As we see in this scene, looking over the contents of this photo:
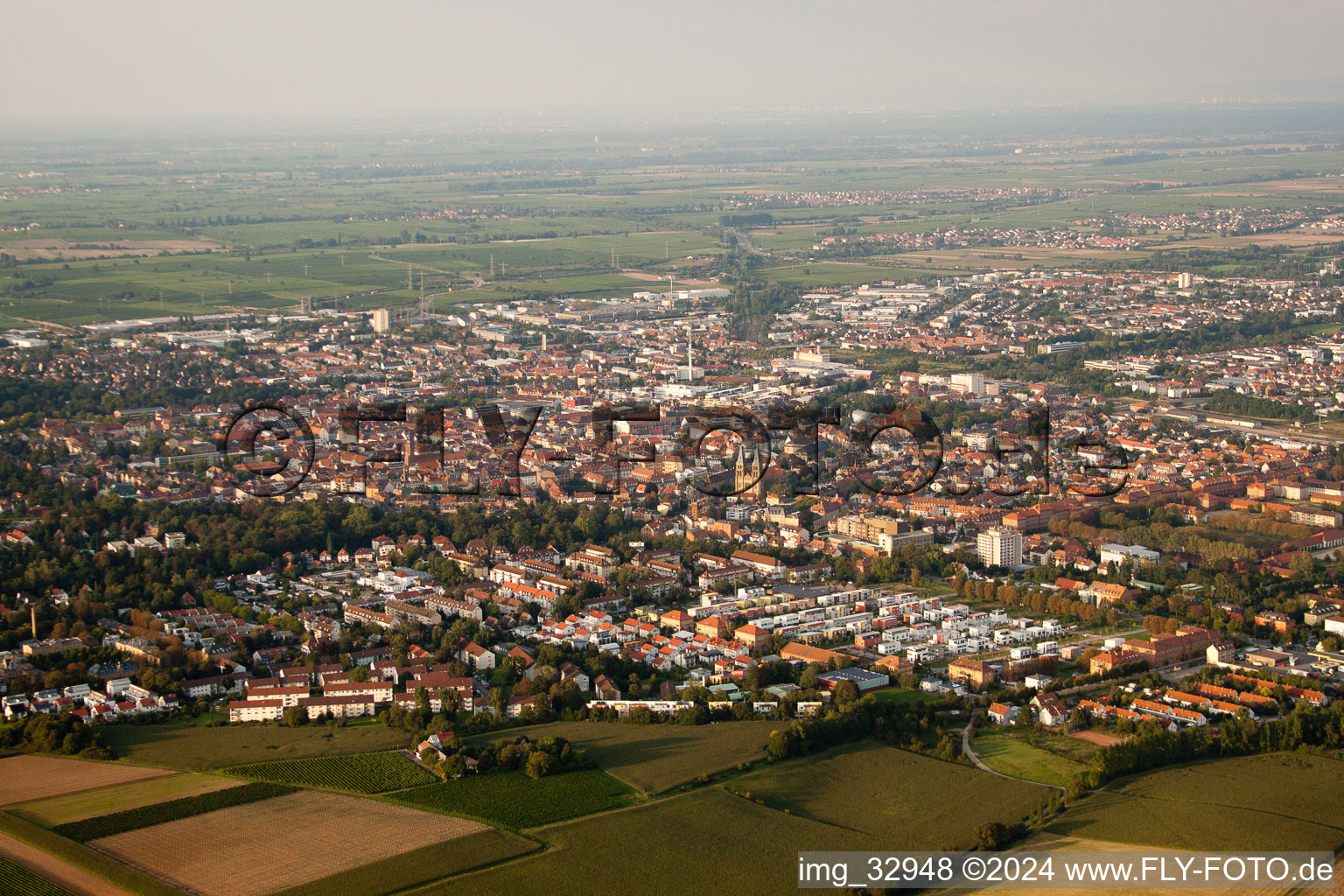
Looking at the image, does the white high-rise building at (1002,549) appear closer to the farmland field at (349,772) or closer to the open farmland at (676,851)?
the open farmland at (676,851)

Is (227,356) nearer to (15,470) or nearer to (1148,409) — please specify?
(15,470)

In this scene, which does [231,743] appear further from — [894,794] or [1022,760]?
[1022,760]

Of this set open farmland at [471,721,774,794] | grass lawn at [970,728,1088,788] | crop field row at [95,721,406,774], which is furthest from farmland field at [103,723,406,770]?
grass lawn at [970,728,1088,788]

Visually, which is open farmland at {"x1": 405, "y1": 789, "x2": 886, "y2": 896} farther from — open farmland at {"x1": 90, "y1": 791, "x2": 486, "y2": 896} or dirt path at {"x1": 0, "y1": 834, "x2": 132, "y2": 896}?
dirt path at {"x1": 0, "y1": 834, "x2": 132, "y2": 896}

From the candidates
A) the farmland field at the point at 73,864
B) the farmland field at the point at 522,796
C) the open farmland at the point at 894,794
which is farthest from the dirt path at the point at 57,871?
the open farmland at the point at 894,794

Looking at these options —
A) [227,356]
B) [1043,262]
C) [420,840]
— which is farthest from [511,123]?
[420,840]
